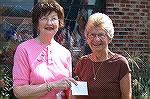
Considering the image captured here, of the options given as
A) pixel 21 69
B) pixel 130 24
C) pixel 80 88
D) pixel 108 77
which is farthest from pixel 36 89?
pixel 130 24

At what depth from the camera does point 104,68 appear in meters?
4.05

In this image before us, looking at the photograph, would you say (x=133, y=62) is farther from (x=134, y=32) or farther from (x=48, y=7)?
(x=48, y=7)

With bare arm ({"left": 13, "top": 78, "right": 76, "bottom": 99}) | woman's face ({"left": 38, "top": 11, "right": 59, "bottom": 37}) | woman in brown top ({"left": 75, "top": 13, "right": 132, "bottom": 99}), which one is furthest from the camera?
woman in brown top ({"left": 75, "top": 13, "right": 132, "bottom": 99})

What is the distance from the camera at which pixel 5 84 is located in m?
6.62

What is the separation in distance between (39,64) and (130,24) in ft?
15.8

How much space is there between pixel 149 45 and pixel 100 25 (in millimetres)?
4846

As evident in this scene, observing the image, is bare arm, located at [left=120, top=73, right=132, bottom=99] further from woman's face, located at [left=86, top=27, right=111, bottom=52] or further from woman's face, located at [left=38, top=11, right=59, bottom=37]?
woman's face, located at [left=38, top=11, right=59, bottom=37]

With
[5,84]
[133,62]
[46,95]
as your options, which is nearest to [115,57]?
[46,95]

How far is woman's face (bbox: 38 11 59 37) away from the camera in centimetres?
386

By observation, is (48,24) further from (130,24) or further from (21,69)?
(130,24)

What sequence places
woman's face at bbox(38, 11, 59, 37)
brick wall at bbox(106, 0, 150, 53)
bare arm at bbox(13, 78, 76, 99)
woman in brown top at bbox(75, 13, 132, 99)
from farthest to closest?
brick wall at bbox(106, 0, 150, 53)
woman in brown top at bbox(75, 13, 132, 99)
woman's face at bbox(38, 11, 59, 37)
bare arm at bbox(13, 78, 76, 99)

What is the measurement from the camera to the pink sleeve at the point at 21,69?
3.73 m

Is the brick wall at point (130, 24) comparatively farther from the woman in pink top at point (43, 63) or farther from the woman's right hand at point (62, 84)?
the woman's right hand at point (62, 84)

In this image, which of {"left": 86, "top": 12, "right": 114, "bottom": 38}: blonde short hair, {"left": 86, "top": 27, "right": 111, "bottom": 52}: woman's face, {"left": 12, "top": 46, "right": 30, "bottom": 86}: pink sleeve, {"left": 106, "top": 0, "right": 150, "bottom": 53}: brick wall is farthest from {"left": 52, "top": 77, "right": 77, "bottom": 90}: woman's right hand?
{"left": 106, "top": 0, "right": 150, "bottom": 53}: brick wall
